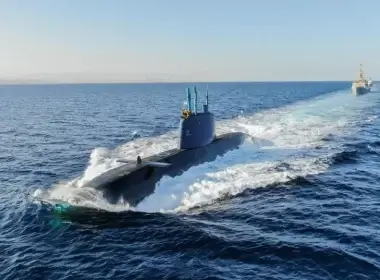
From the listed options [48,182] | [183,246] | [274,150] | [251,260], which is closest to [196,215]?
[183,246]

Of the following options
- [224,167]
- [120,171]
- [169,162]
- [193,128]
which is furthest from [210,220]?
[193,128]

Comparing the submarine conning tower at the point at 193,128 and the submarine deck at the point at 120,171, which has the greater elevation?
the submarine conning tower at the point at 193,128

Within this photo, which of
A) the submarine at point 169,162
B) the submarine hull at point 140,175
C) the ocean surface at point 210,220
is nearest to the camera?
the ocean surface at point 210,220

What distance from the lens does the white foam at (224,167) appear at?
2167cm

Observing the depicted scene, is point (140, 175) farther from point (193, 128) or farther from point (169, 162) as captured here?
point (193, 128)

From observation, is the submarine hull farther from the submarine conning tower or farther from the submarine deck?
the submarine conning tower

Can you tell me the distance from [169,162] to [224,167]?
208 inches

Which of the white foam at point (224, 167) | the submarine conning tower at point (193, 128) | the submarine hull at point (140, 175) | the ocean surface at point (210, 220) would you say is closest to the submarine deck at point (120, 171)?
the submarine hull at point (140, 175)

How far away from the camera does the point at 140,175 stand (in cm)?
2248

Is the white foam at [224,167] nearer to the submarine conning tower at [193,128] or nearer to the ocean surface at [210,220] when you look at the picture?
the ocean surface at [210,220]

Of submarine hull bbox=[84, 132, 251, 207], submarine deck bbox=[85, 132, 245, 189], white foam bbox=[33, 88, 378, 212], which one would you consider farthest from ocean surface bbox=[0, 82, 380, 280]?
submarine deck bbox=[85, 132, 245, 189]

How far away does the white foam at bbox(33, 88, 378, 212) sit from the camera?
21.7 m

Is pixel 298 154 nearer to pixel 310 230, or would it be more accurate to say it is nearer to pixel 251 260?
pixel 310 230

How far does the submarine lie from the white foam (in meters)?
0.48
